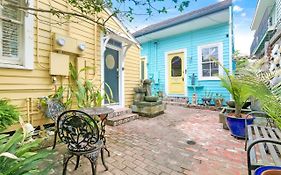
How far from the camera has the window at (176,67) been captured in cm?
801

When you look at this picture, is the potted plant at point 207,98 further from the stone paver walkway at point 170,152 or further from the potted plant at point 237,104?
the potted plant at point 237,104

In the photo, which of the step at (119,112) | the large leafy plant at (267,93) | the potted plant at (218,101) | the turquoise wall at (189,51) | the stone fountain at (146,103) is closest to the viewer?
the large leafy plant at (267,93)

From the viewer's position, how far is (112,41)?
5102mm

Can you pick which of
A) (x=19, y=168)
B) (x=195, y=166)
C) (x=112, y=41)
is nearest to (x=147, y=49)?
(x=112, y=41)

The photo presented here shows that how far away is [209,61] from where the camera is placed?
22.8ft

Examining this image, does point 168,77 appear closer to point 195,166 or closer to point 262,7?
point 262,7

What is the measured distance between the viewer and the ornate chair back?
1783 mm

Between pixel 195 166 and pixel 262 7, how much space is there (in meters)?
9.61

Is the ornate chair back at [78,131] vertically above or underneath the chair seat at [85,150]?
above

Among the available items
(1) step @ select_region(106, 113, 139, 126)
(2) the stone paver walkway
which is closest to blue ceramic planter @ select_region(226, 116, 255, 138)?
(2) the stone paver walkway

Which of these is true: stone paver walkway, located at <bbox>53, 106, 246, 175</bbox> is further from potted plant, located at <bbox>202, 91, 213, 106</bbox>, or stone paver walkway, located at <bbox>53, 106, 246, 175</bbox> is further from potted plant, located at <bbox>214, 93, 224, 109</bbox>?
potted plant, located at <bbox>202, 91, 213, 106</bbox>

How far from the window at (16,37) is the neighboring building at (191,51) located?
18.4 ft

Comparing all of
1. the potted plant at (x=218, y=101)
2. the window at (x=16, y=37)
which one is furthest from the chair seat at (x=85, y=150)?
the potted plant at (x=218, y=101)

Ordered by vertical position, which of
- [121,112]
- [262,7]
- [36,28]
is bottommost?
[121,112]
